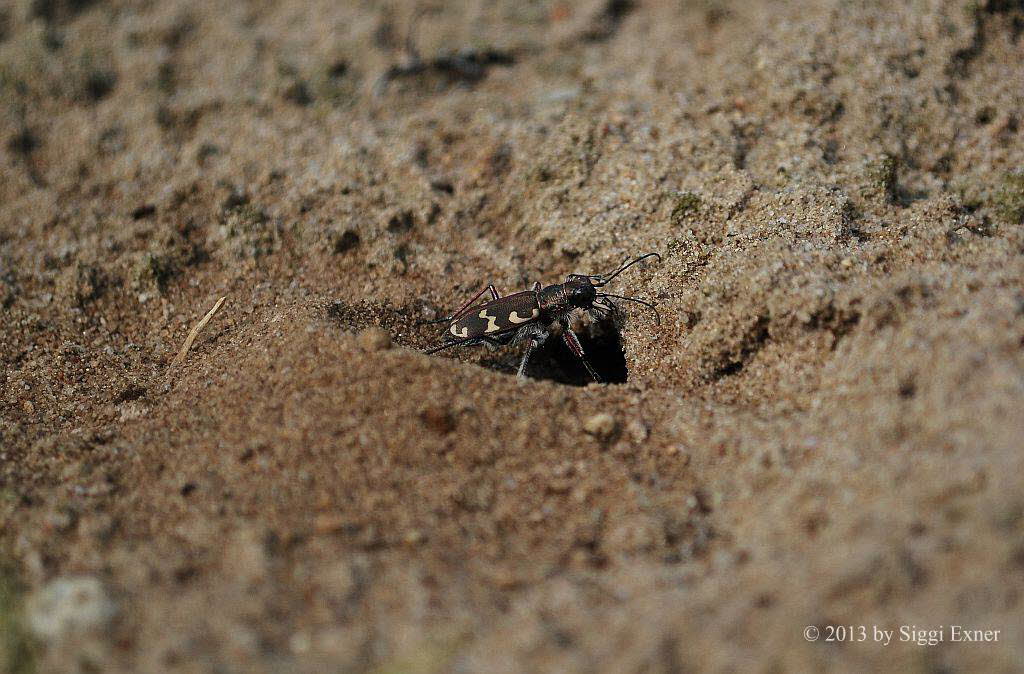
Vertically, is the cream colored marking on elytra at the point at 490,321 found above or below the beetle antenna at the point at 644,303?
above

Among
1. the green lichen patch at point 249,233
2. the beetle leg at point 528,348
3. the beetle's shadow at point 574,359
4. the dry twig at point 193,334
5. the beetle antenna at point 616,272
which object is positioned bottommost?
the beetle's shadow at point 574,359

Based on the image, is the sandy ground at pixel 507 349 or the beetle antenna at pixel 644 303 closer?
the sandy ground at pixel 507 349

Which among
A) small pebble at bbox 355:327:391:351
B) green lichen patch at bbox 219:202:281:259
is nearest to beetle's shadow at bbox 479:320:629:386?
small pebble at bbox 355:327:391:351

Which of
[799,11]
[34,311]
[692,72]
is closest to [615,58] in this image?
[692,72]

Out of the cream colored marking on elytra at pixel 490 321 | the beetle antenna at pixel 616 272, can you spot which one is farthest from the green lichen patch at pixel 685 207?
the cream colored marking on elytra at pixel 490 321

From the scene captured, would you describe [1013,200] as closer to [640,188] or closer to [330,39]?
[640,188]

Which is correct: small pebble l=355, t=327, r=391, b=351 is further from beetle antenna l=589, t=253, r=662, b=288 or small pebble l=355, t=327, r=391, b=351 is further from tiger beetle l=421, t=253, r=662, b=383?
beetle antenna l=589, t=253, r=662, b=288

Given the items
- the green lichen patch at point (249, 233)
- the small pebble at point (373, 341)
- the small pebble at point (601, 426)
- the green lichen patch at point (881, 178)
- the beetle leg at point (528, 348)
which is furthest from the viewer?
the green lichen patch at point (249, 233)

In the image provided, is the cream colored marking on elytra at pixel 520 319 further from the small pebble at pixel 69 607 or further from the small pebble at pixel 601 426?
the small pebble at pixel 69 607
